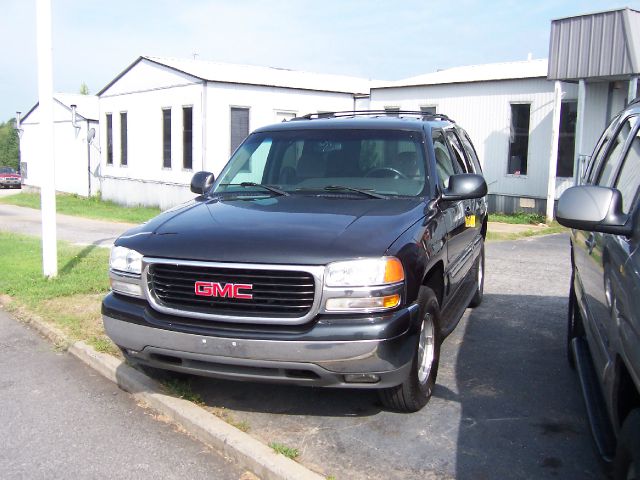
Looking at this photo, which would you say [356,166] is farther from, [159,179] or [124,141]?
[124,141]

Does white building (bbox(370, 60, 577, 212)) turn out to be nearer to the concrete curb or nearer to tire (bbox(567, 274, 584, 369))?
tire (bbox(567, 274, 584, 369))

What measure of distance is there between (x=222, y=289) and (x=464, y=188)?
2014mm

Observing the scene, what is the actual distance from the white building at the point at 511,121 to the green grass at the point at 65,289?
1015 cm

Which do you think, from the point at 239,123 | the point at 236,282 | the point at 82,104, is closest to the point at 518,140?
the point at 239,123

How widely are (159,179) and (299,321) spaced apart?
21755mm

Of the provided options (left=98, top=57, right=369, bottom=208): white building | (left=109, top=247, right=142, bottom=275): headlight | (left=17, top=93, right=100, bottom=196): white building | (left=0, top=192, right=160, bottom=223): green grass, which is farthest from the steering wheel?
(left=17, top=93, right=100, bottom=196): white building

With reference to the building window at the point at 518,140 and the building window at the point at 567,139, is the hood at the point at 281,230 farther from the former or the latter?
the building window at the point at 518,140

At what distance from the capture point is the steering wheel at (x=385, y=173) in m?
5.01

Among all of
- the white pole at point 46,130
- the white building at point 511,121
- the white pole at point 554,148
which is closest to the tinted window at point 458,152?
the white pole at point 46,130

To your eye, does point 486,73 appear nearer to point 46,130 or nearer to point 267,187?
point 46,130

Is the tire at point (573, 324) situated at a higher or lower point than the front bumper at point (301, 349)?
lower

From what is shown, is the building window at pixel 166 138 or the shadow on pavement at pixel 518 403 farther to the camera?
the building window at pixel 166 138

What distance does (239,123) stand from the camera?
21672 millimetres

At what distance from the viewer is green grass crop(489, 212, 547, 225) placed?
54.5 feet
